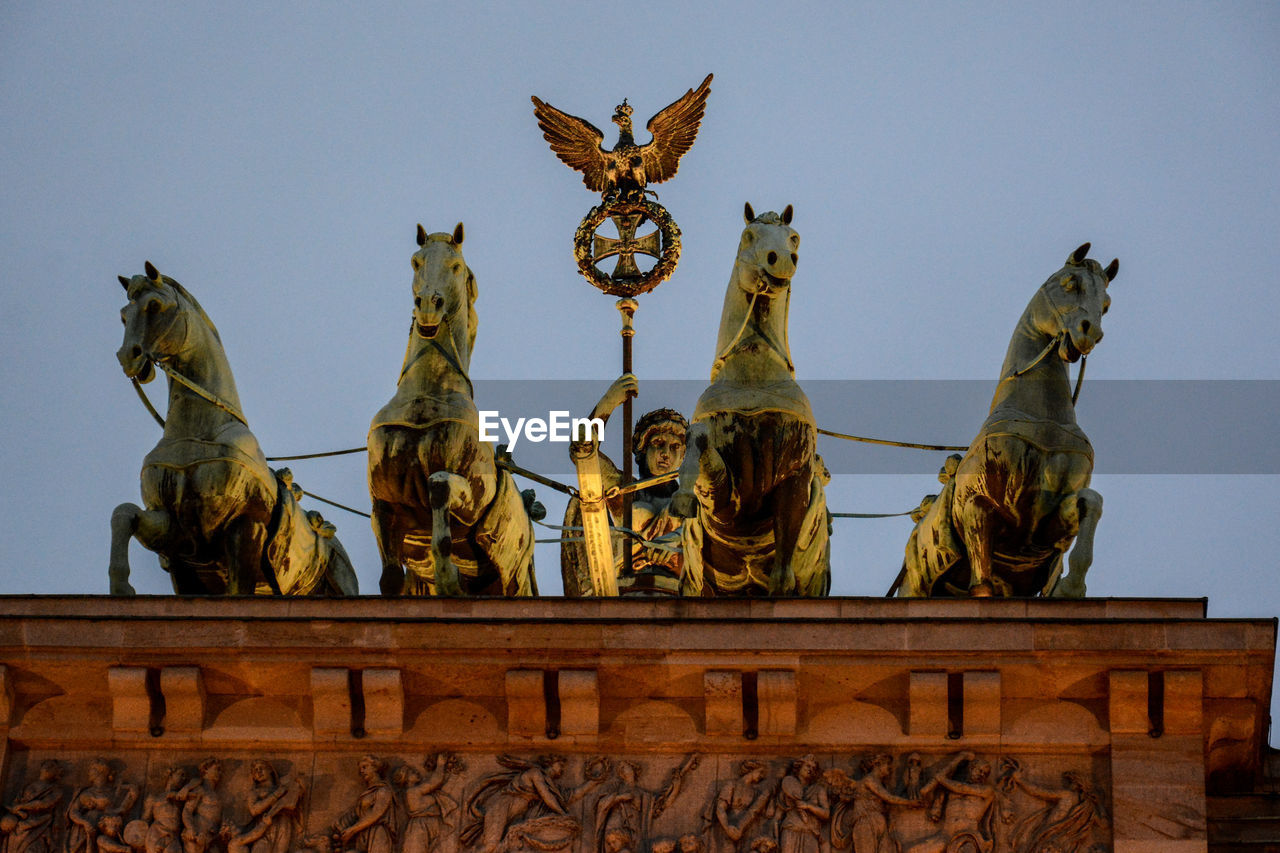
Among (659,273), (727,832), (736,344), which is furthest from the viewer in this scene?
(659,273)

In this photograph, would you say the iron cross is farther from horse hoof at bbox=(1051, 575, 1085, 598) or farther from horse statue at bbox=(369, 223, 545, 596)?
horse hoof at bbox=(1051, 575, 1085, 598)

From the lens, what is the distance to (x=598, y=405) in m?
19.9

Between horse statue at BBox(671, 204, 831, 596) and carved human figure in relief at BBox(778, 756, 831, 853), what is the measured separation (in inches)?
70.2

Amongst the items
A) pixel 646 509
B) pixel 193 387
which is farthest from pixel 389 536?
pixel 646 509

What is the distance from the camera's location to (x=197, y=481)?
19.5 metres

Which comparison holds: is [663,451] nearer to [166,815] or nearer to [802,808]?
[802,808]

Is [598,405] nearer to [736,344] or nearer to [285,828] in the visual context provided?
[736,344]

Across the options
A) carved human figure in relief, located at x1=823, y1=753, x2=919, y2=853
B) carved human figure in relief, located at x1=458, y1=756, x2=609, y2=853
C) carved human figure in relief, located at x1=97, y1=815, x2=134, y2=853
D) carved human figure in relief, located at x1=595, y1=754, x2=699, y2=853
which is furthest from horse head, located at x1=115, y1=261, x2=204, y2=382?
carved human figure in relief, located at x1=823, y1=753, x2=919, y2=853

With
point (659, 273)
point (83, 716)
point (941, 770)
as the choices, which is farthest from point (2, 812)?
point (659, 273)

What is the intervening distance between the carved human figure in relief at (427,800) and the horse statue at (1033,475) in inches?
133

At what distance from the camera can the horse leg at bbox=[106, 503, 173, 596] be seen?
19.1 meters

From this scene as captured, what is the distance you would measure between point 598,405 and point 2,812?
4396mm

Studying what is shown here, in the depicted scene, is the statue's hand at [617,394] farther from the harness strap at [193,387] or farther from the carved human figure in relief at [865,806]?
the carved human figure in relief at [865,806]

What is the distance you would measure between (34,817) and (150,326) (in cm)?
336
